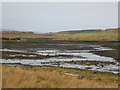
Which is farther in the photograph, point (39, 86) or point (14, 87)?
point (39, 86)

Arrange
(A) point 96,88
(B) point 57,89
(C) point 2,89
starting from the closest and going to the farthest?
1. (C) point 2,89
2. (B) point 57,89
3. (A) point 96,88

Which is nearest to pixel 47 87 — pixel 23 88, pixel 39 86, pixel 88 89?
pixel 39 86

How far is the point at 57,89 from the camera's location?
26.7 ft

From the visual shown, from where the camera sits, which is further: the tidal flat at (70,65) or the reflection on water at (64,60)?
the reflection on water at (64,60)

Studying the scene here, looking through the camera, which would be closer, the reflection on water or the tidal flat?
the tidal flat

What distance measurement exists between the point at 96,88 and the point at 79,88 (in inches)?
33.3

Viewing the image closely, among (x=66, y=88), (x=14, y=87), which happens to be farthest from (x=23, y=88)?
(x=66, y=88)

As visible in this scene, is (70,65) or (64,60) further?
(64,60)

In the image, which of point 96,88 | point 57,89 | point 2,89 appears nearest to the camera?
point 2,89

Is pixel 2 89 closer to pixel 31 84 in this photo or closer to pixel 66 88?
pixel 31 84

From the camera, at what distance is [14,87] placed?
25.2 ft

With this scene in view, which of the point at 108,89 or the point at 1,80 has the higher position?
the point at 1,80

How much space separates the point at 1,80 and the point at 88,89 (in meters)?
3.90

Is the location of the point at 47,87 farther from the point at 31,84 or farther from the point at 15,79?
the point at 15,79
